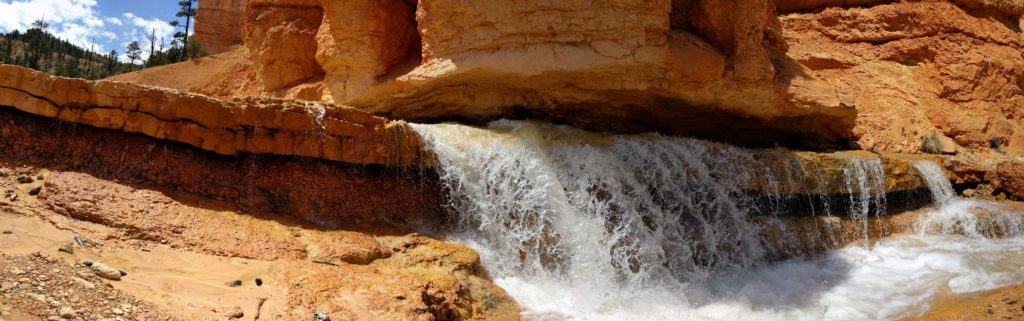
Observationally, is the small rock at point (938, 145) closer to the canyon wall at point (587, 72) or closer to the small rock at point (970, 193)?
the canyon wall at point (587, 72)

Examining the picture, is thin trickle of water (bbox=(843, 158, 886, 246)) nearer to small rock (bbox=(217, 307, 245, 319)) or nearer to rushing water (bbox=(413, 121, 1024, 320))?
rushing water (bbox=(413, 121, 1024, 320))

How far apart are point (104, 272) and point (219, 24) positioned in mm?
27363

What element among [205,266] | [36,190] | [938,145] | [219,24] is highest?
[219,24]

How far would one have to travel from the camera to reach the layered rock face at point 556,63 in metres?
7.36

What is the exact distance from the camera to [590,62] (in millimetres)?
7414

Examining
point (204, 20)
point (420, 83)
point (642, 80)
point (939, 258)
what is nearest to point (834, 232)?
point (939, 258)

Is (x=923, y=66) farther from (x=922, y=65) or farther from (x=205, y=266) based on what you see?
(x=205, y=266)

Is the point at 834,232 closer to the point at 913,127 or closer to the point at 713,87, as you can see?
the point at 713,87

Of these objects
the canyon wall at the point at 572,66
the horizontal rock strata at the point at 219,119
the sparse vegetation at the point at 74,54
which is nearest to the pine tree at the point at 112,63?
the sparse vegetation at the point at 74,54

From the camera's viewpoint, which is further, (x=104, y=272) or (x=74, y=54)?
(x=74, y=54)

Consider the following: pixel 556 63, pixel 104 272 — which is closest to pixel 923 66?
pixel 556 63

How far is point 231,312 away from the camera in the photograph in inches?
154

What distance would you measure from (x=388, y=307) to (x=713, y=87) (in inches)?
200

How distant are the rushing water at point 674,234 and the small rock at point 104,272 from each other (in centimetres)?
290
